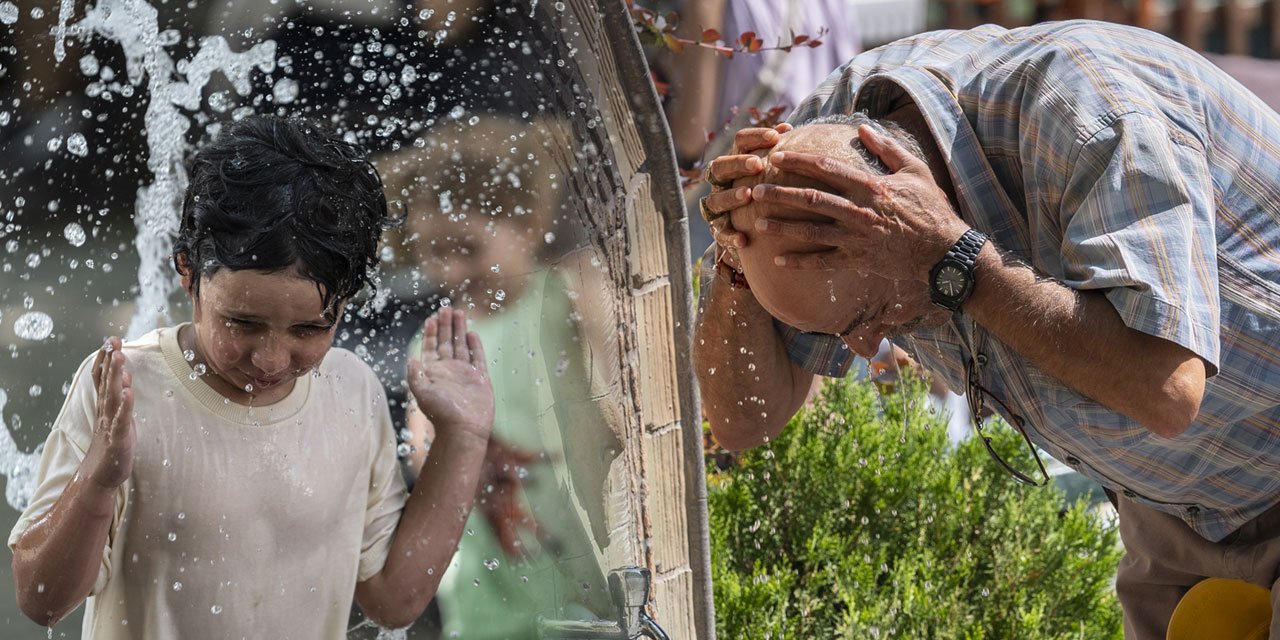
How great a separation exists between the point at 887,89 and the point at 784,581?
4.02 feet

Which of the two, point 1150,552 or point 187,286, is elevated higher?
point 187,286

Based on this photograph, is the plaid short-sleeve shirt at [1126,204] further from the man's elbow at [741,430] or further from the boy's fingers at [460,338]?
the boy's fingers at [460,338]

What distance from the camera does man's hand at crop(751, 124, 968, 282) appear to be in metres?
1.58

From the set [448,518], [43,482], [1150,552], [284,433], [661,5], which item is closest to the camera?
[43,482]

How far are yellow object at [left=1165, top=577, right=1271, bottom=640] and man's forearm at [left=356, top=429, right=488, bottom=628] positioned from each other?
1.07 m

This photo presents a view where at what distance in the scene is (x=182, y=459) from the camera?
5.61 ft

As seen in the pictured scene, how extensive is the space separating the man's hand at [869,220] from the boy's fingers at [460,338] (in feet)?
1.70

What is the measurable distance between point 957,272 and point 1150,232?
0.72 ft

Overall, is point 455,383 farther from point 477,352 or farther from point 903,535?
point 903,535

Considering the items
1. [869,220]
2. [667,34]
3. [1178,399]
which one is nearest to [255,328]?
[869,220]

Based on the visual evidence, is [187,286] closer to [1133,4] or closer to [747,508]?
[747,508]

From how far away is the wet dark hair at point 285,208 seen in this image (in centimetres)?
169

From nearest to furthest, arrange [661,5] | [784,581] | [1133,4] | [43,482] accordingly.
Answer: [43,482]
[784,581]
[661,5]
[1133,4]

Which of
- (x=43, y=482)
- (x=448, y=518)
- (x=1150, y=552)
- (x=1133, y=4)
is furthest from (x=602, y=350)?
(x=1133, y=4)
